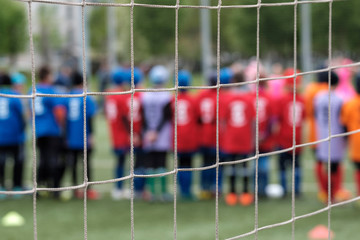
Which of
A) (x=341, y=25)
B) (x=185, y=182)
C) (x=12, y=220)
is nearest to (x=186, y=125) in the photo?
(x=185, y=182)

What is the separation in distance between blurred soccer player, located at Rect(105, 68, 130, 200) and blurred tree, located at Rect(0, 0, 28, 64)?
3860 cm

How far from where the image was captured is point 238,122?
745 centimetres

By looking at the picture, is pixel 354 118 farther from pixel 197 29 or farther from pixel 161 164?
pixel 197 29

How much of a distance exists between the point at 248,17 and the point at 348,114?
107 ft

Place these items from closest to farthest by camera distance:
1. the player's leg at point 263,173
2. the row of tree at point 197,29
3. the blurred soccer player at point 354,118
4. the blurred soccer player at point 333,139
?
the blurred soccer player at point 354,118 → the blurred soccer player at point 333,139 → the player's leg at point 263,173 → the row of tree at point 197,29

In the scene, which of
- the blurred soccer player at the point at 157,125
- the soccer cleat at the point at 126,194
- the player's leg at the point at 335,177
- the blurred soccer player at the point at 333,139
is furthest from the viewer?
the soccer cleat at the point at 126,194

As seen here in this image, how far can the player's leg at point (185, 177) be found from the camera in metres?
7.76

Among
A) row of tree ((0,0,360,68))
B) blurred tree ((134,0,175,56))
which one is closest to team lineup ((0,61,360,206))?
row of tree ((0,0,360,68))

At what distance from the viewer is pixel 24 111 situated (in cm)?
797

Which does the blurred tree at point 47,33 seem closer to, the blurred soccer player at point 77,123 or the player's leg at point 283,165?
the blurred soccer player at point 77,123

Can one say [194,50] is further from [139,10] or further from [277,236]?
[277,236]

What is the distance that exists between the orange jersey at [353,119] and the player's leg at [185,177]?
178 centimetres

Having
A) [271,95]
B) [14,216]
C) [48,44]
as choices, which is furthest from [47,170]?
[48,44]

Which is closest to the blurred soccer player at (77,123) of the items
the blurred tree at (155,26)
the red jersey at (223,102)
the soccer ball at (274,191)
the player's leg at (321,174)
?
the red jersey at (223,102)
